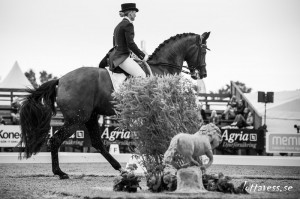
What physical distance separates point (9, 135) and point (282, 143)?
25.5 feet

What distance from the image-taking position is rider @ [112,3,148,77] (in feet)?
35.6

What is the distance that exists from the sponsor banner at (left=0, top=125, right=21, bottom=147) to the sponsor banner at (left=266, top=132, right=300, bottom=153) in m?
7.06

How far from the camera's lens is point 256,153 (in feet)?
61.4

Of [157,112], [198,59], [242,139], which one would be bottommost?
[242,139]

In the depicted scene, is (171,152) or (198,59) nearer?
(171,152)

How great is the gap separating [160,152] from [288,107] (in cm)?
1418

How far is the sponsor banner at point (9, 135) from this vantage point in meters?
17.1

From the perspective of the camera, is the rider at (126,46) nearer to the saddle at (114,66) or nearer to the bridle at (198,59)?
the saddle at (114,66)

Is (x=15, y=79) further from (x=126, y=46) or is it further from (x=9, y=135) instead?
(x=126, y=46)

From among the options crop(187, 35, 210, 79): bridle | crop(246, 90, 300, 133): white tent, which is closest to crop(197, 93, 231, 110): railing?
crop(246, 90, 300, 133): white tent

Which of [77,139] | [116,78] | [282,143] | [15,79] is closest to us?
[116,78]

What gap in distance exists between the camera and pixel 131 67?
1087cm

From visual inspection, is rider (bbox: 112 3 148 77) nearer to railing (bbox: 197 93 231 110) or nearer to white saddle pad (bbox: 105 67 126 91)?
white saddle pad (bbox: 105 67 126 91)

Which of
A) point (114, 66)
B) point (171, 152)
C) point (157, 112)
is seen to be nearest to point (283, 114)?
point (114, 66)
